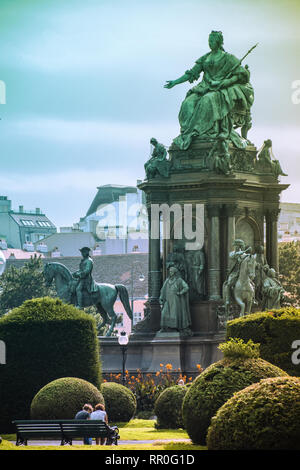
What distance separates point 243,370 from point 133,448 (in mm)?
4825

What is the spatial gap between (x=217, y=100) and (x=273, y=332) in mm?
17100

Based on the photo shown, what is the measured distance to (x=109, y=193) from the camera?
161 meters

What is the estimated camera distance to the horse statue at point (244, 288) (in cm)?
4886

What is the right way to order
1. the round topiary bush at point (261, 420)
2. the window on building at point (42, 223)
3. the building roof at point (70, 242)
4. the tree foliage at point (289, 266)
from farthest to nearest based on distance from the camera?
the window on building at point (42, 223)
the building roof at point (70, 242)
the tree foliage at point (289, 266)
the round topiary bush at point (261, 420)

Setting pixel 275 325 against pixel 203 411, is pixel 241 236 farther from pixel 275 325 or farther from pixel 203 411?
pixel 203 411

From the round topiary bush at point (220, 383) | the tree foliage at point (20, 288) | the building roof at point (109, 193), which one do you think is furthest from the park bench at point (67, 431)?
the building roof at point (109, 193)

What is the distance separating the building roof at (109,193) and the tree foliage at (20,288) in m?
49.7

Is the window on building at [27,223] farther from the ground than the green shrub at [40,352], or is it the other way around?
the window on building at [27,223]

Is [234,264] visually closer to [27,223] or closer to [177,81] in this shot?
[177,81]

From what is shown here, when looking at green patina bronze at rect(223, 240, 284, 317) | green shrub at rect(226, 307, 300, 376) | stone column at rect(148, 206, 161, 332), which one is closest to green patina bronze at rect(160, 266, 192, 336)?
green patina bronze at rect(223, 240, 284, 317)

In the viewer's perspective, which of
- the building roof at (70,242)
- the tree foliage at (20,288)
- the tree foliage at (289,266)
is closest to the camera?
the tree foliage at (289,266)

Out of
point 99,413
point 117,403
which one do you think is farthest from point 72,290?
point 99,413

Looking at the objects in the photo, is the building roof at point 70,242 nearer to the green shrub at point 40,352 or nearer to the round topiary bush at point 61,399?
the green shrub at point 40,352

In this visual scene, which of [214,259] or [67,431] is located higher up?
[214,259]
